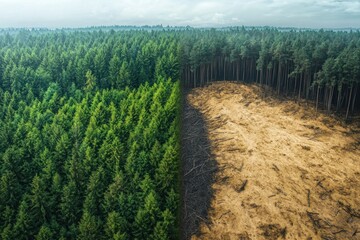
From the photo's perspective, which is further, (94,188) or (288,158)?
(288,158)

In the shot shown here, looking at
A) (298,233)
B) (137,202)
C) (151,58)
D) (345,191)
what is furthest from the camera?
(151,58)

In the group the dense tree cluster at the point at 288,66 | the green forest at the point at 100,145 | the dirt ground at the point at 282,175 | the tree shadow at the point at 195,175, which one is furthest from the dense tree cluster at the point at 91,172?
the dense tree cluster at the point at 288,66

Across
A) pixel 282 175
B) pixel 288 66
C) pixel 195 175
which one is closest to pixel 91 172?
pixel 195 175

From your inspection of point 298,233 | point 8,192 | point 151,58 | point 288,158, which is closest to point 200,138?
point 288,158

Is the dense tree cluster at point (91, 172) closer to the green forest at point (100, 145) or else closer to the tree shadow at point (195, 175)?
the green forest at point (100, 145)

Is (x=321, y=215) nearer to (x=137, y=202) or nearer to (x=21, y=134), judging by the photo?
(x=137, y=202)

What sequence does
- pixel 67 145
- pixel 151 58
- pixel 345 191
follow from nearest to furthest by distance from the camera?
pixel 345 191, pixel 67 145, pixel 151 58
